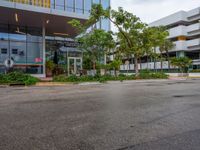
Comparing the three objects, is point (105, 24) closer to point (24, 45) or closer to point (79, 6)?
point (79, 6)

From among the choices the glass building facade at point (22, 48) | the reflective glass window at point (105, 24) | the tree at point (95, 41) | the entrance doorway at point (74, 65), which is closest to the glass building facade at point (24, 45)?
the glass building facade at point (22, 48)

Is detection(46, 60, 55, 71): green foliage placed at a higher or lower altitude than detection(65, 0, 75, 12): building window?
lower

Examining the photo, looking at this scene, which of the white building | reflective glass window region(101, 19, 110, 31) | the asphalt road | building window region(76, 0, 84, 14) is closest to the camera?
the asphalt road

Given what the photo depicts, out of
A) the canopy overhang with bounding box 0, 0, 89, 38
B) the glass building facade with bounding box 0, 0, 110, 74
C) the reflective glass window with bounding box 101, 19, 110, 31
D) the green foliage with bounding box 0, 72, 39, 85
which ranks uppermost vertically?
the reflective glass window with bounding box 101, 19, 110, 31

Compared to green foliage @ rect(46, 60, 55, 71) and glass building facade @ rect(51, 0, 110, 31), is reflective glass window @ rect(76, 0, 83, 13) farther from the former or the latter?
green foliage @ rect(46, 60, 55, 71)

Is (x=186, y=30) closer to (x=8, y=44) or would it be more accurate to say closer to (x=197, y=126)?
(x=8, y=44)

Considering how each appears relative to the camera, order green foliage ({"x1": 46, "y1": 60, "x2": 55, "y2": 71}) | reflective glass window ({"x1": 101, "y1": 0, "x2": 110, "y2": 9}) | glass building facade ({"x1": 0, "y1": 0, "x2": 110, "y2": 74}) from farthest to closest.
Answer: reflective glass window ({"x1": 101, "y1": 0, "x2": 110, "y2": 9}) < green foliage ({"x1": 46, "y1": 60, "x2": 55, "y2": 71}) < glass building facade ({"x1": 0, "y1": 0, "x2": 110, "y2": 74})

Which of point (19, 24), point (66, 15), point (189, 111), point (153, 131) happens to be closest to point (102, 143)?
point (153, 131)

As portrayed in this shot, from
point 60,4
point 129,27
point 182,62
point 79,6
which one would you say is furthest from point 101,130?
point 182,62

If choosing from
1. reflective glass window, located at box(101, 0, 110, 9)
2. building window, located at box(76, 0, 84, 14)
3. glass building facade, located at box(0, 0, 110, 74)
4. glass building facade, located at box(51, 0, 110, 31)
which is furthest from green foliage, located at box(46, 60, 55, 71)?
reflective glass window, located at box(101, 0, 110, 9)

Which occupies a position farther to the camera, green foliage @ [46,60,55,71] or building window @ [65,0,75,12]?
building window @ [65,0,75,12]

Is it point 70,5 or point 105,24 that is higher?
point 70,5

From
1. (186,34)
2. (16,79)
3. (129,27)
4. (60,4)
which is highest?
(60,4)

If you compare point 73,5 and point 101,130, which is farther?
point 73,5
